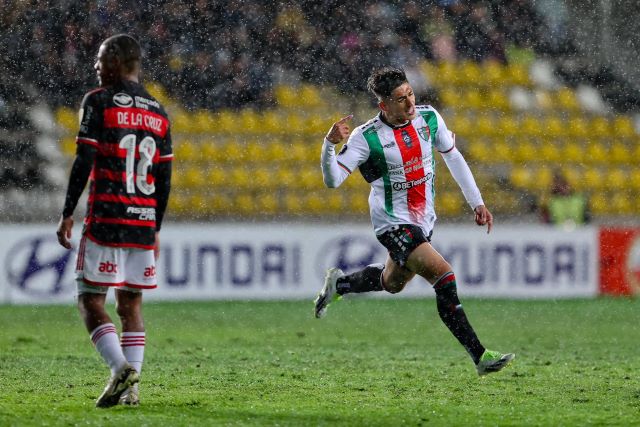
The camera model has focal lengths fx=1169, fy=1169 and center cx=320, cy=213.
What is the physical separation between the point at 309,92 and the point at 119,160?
33.4 ft

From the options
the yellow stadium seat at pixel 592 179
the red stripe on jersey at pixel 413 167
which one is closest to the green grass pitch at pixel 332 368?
the red stripe on jersey at pixel 413 167

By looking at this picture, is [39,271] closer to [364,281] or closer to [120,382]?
[364,281]

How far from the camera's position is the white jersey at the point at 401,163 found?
6.90 meters

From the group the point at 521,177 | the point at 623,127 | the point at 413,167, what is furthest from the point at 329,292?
the point at 623,127

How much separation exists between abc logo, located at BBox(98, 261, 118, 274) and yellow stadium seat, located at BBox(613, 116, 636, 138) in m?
11.8

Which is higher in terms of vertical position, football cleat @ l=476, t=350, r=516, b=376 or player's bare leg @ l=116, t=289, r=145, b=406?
player's bare leg @ l=116, t=289, r=145, b=406

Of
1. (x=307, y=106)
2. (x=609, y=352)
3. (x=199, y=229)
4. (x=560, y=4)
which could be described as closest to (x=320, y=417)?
(x=609, y=352)

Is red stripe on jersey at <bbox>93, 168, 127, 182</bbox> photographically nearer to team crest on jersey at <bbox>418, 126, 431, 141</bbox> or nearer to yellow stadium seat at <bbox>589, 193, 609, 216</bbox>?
team crest on jersey at <bbox>418, 126, 431, 141</bbox>

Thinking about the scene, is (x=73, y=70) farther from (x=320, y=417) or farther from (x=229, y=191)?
(x=320, y=417)

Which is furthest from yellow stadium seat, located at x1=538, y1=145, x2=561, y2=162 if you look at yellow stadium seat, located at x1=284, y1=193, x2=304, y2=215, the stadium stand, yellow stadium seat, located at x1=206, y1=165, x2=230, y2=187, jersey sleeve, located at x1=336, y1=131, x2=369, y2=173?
jersey sleeve, located at x1=336, y1=131, x2=369, y2=173

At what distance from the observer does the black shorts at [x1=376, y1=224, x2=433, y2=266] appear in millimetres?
6805

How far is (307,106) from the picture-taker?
15258 mm

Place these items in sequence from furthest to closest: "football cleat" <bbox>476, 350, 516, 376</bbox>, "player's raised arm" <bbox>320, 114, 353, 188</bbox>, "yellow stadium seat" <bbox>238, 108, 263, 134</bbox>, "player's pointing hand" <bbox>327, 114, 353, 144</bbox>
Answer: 1. "yellow stadium seat" <bbox>238, 108, 263, 134</bbox>
2. "player's raised arm" <bbox>320, 114, 353, 188</bbox>
3. "player's pointing hand" <bbox>327, 114, 353, 144</bbox>
4. "football cleat" <bbox>476, 350, 516, 376</bbox>

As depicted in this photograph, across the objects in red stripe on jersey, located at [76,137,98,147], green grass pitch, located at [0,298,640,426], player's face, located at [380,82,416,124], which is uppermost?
player's face, located at [380,82,416,124]
